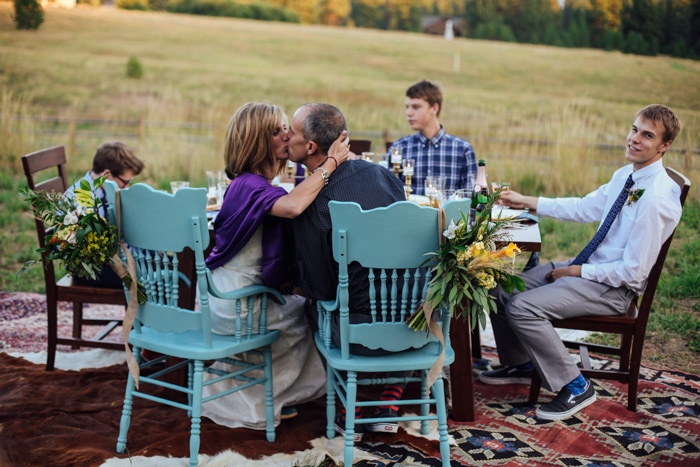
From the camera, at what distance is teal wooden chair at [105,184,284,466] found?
229 centimetres

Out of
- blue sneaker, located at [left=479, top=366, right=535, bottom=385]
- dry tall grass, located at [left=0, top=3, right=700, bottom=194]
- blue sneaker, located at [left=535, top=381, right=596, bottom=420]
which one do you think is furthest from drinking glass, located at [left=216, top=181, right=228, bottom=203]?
dry tall grass, located at [left=0, top=3, right=700, bottom=194]

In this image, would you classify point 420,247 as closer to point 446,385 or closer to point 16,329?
point 446,385

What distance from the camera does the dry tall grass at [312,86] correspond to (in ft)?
24.0

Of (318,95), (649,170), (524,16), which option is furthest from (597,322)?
(318,95)

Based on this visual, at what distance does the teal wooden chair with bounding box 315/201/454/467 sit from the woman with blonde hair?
257 millimetres

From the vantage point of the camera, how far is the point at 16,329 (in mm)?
4031

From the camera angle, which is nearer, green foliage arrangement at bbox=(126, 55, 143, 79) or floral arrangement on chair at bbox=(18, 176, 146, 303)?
floral arrangement on chair at bbox=(18, 176, 146, 303)

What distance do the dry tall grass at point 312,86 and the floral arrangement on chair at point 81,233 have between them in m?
5.28

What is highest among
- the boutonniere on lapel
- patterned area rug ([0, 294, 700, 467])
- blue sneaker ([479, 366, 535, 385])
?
the boutonniere on lapel

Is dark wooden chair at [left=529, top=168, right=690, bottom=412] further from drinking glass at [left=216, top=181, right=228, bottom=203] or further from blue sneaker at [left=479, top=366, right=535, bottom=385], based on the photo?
drinking glass at [left=216, top=181, right=228, bottom=203]

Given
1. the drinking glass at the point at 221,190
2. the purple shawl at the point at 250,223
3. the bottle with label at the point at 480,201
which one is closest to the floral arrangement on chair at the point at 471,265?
the purple shawl at the point at 250,223

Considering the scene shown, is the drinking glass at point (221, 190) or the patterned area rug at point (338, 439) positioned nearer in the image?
the patterned area rug at point (338, 439)

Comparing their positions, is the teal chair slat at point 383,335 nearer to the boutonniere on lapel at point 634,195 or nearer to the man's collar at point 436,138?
the boutonniere on lapel at point 634,195

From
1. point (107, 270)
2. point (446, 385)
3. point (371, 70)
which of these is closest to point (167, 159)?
point (107, 270)
